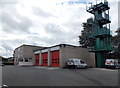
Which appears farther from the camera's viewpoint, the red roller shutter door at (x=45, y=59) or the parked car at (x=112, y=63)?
the red roller shutter door at (x=45, y=59)

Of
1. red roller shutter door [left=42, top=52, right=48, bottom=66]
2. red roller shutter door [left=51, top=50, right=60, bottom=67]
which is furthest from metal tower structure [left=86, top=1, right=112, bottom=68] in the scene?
red roller shutter door [left=42, top=52, right=48, bottom=66]

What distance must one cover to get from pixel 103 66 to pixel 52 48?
11410 millimetres

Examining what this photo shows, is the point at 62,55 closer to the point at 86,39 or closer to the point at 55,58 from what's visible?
the point at 55,58

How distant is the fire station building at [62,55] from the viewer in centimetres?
2750

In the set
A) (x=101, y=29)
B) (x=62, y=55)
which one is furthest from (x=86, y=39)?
(x=62, y=55)

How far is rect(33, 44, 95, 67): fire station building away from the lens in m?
27.5

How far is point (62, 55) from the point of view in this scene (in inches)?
1073

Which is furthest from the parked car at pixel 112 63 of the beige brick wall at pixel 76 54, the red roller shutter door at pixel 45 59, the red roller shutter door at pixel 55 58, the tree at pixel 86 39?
the tree at pixel 86 39

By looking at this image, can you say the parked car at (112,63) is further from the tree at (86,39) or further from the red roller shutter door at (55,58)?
the tree at (86,39)

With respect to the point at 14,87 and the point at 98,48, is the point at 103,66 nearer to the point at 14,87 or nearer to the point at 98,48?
the point at 98,48

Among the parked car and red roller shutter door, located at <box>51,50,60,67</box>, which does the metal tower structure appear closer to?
the parked car

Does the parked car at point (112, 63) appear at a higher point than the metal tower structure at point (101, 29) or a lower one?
lower

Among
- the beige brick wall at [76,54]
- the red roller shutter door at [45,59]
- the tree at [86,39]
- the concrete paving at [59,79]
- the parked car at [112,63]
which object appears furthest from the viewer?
the tree at [86,39]

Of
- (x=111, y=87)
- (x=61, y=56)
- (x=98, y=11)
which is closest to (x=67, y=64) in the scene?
(x=61, y=56)
